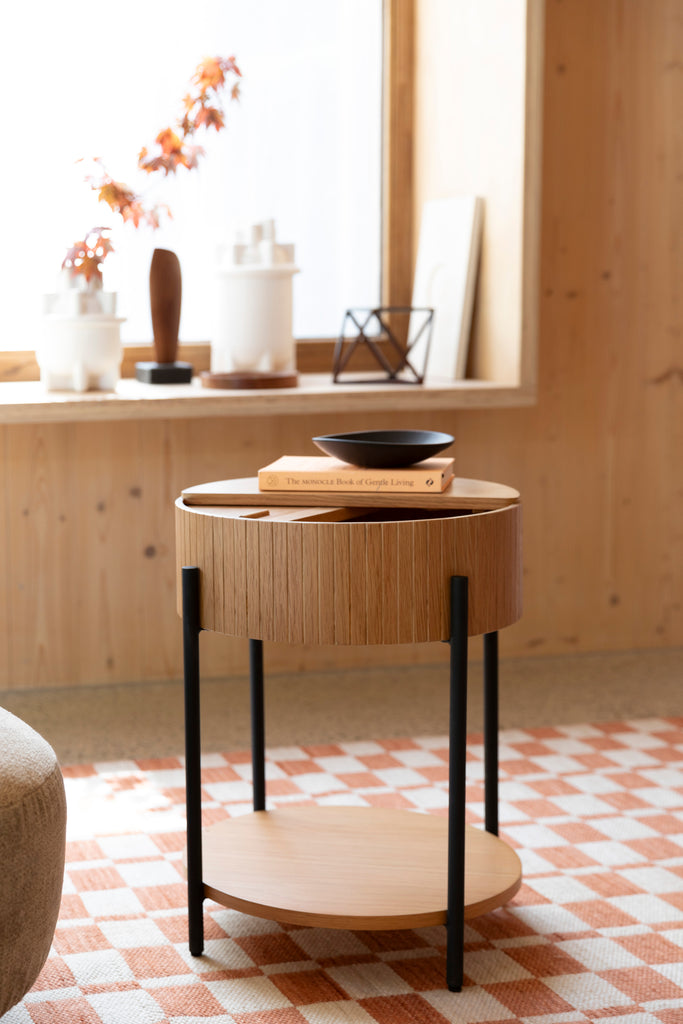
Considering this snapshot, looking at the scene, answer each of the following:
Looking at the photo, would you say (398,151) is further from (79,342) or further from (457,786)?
(457,786)

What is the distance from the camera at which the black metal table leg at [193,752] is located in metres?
1.72

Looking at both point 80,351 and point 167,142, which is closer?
point 80,351

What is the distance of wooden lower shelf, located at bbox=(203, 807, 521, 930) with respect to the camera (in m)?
1.76

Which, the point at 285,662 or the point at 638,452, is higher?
the point at 638,452

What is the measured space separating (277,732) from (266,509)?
1.10 meters

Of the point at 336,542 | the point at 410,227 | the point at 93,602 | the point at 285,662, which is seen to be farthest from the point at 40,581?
the point at 336,542

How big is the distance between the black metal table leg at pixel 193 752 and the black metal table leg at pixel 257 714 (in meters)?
0.30

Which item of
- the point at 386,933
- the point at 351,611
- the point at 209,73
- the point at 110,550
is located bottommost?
the point at 386,933

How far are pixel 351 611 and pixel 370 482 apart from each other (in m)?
0.20

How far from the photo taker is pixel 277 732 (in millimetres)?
2791

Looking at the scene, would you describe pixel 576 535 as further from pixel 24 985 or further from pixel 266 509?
pixel 24 985


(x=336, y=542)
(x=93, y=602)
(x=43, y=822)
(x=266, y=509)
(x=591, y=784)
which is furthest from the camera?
(x=93, y=602)

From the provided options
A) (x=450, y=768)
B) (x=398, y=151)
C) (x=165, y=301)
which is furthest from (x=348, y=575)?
(x=398, y=151)

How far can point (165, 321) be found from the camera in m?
2.90
